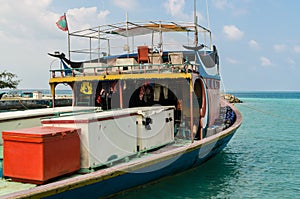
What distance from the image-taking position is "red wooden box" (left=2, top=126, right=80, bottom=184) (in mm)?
5988

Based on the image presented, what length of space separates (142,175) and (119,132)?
118cm

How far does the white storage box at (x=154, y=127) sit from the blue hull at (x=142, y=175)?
0.72m


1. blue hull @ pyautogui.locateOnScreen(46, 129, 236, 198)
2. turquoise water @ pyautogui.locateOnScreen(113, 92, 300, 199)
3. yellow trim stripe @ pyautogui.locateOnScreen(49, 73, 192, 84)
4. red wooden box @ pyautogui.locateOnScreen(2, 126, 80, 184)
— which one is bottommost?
turquoise water @ pyautogui.locateOnScreen(113, 92, 300, 199)

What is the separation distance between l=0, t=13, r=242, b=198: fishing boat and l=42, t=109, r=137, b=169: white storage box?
0.8 inches

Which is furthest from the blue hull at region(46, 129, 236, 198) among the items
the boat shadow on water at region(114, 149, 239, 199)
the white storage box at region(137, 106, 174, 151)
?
the white storage box at region(137, 106, 174, 151)

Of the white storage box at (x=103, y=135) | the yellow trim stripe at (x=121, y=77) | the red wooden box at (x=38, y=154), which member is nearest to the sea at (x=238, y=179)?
the white storage box at (x=103, y=135)

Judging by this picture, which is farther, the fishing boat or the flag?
the flag

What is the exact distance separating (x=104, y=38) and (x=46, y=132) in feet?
28.0

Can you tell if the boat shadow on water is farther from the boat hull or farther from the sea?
the boat hull

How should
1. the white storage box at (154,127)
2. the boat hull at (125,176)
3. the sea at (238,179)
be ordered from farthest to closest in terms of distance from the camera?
the sea at (238,179) → the white storage box at (154,127) → the boat hull at (125,176)

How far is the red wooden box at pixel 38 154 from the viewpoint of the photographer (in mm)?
5988

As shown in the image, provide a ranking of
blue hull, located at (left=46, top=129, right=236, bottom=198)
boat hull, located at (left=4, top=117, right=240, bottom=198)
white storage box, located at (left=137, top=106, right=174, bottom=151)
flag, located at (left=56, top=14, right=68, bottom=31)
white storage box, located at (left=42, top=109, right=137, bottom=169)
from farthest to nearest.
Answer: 1. flag, located at (left=56, top=14, right=68, bottom=31)
2. white storage box, located at (left=137, top=106, right=174, bottom=151)
3. white storage box, located at (left=42, top=109, right=137, bottom=169)
4. blue hull, located at (left=46, top=129, right=236, bottom=198)
5. boat hull, located at (left=4, top=117, right=240, bottom=198)

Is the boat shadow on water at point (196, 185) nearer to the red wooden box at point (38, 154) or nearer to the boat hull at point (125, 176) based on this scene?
the boat hull at point (125, 176)

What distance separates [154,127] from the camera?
359 inches
